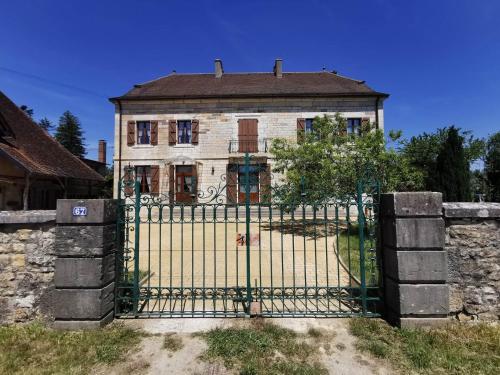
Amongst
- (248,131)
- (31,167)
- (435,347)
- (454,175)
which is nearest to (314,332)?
(435,347)

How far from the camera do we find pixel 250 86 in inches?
725

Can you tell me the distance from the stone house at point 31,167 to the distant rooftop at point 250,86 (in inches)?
198

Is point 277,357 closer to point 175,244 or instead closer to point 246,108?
point 175,244

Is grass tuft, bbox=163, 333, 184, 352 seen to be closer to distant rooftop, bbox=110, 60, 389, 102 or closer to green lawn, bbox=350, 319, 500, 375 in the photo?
green lawn, bbox=350, 319, 500, 375

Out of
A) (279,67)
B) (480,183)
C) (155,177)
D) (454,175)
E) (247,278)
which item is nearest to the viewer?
(247,278)

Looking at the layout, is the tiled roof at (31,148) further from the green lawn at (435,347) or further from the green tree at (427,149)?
the green tree at (427,149)

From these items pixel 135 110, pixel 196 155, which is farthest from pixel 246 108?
pixel 135 110

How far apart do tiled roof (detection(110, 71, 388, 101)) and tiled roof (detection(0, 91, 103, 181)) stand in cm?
484

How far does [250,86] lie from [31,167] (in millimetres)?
13170

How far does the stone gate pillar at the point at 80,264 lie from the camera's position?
10.7 feet

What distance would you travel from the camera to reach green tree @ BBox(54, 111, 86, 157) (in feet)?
109

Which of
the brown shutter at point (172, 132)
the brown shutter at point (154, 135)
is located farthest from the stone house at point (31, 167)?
the brown shutter at point (172, 132)

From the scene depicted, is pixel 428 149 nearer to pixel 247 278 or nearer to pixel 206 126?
pixel 206 126

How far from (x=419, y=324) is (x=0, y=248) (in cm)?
521
